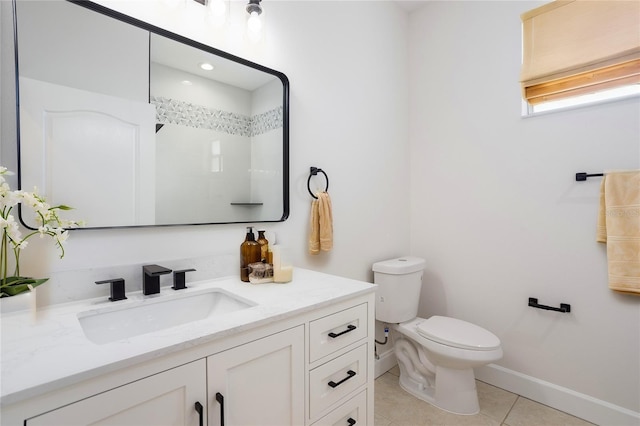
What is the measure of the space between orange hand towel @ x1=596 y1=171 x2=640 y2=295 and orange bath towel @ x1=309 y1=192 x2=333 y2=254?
1437 millimetres

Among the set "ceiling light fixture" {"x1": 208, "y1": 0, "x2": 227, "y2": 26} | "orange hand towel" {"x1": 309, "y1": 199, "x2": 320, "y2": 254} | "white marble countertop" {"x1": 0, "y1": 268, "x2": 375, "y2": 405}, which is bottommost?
"white marble countertop" {"x1": 0, "y1": 268, "x2": 375, "y2": 405}

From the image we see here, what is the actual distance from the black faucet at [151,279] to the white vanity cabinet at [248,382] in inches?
16.5

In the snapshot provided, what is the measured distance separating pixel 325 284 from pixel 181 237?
0.62 meters

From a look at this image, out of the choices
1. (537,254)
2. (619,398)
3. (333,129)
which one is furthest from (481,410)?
(333,129)

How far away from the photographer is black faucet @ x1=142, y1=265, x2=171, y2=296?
1113mm

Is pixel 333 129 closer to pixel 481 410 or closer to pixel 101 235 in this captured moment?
pixel 101 235

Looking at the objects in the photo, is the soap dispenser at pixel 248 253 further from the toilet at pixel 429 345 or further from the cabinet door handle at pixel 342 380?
Result: the toilet at pixel 429 345

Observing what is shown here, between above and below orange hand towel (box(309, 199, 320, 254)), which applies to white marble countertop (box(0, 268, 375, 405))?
below

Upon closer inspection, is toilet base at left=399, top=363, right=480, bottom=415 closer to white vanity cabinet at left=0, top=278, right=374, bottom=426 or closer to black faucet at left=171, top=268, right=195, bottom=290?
white vanity cabinet at left=0, top=278, right=374, bottom=426

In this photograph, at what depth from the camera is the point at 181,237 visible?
1.31 m

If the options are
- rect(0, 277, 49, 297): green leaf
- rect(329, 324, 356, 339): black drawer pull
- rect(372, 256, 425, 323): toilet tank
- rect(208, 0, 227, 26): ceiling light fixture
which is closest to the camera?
rect(0, 277, 49, 297): green leaf

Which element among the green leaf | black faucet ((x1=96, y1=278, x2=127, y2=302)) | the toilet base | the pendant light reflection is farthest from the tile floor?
the pendant light reflection

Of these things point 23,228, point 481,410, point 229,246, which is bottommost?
point 481,410

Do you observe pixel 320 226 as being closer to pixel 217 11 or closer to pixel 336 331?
pixel 336 331
